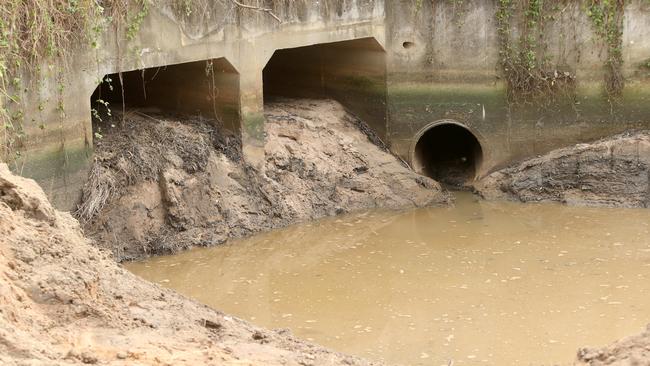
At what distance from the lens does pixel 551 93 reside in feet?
47.8

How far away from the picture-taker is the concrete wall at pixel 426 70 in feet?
43.7

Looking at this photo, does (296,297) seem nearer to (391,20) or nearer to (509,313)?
(509,313)

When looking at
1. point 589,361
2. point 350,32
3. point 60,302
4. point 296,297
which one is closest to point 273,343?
point 60,302

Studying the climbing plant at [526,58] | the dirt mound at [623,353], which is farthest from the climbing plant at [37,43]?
the dirt mound at [623,353]

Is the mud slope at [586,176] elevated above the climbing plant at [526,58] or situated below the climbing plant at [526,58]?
below

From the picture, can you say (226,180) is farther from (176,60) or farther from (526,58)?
(526,58)

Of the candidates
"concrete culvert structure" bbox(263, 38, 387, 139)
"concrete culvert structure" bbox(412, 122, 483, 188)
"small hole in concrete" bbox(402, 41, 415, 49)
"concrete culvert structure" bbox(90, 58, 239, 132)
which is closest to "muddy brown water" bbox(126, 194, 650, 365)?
"concrete culvert structure" bbox(412, 122, 483, 188)

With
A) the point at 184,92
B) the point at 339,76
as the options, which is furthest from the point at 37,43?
the point at 339,76

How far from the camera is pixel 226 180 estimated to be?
12.9 meters

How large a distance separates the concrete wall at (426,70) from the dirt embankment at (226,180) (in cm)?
43

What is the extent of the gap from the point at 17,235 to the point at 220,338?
1409 millimetres

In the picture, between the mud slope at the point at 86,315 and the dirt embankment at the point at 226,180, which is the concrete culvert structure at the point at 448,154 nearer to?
the dirt embankment at the point at 226,180

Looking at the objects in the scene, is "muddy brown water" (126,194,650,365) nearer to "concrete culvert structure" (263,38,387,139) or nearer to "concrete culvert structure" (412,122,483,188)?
"concrete culvert structure" (412,122,483,188)

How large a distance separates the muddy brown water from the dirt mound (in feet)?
8.28
